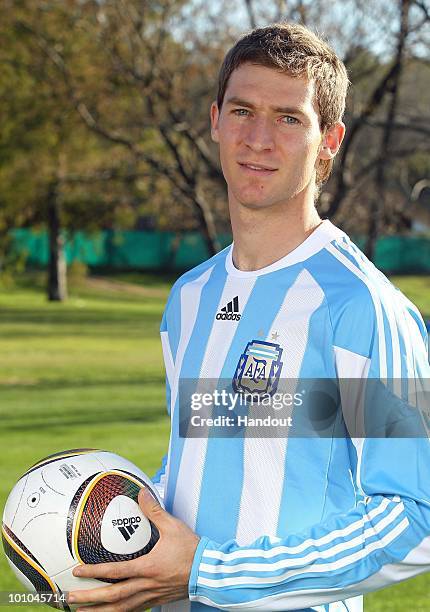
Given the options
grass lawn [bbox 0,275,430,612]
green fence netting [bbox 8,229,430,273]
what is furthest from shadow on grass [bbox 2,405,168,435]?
green fence netting [bbox 8,229,430,273]

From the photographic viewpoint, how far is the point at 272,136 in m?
2.71

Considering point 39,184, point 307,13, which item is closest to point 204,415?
point 307,13

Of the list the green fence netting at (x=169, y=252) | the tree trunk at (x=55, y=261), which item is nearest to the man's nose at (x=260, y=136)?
the tree trunk at (x=55, y=261)

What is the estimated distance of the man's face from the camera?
2.70m

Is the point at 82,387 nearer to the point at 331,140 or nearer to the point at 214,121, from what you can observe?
the point at 214,121

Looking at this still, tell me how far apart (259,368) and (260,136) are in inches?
23.2

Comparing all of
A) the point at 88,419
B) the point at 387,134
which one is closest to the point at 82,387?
the point at 88,419

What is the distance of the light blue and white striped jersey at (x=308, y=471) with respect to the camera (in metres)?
2.36

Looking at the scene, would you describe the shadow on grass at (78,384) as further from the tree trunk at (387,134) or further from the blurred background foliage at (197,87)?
the tree trunk at (387,134)

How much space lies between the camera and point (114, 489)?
280 centimetres

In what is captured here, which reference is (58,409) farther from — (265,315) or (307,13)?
(265,315)

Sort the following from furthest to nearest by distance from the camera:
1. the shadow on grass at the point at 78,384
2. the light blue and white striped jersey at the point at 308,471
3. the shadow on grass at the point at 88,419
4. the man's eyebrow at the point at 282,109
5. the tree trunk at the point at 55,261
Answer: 1. the tree trunk at the point at 55,261
2. the shadow on grass at the point at 78,384
3. the shadow on grass at the point at 88,419
4. the man's eyebrow at the point at 282,109
5. the light blue and white striped jersey at the point at 308,471

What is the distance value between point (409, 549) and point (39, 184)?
94.0 feet

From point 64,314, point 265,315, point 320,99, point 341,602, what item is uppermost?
point 320,99
